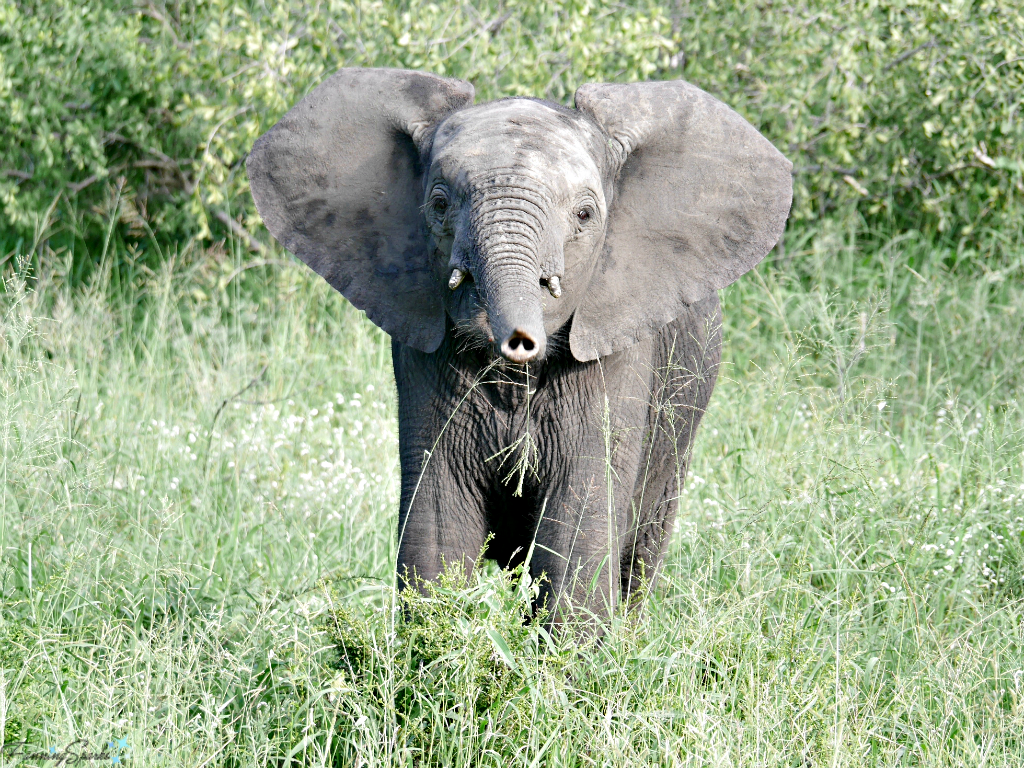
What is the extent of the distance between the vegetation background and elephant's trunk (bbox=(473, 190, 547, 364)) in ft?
2.23

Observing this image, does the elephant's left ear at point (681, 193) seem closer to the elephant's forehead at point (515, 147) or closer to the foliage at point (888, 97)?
the elephant's forehead at point (515, 147)

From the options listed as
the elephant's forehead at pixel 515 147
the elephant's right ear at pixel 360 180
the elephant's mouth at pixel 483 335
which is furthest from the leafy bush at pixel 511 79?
the elephant's mouth at pixel 483 335

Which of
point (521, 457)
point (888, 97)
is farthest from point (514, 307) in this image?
point (888, 97)

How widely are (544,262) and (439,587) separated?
876 millimetres

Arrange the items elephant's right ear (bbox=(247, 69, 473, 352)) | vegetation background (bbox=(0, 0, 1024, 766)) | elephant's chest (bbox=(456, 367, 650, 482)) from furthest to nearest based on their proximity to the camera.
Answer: elephant's right ear (bbox=(247, 69, 473, 352)) → elephant's chest (bbox=(456, 367, 650, 482)) → vegetation background (bbox=(0, 0, 1024, 766))

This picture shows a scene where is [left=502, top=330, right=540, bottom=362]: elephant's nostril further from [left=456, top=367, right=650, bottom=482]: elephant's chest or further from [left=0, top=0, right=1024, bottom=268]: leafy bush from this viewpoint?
[left=0, top=0, right=1024, bottom=268]: leafy bush

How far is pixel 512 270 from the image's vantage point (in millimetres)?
2863

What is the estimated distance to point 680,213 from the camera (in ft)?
11.7

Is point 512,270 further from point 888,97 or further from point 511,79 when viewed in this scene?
point 888,97

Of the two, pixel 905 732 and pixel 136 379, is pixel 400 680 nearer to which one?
pixel 905 732

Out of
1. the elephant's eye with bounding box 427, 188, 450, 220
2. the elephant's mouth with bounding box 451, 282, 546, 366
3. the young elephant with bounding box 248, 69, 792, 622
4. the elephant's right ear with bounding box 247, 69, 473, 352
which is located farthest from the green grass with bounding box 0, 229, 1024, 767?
the elephant's eye with bounding box 427, 188, 450, 220

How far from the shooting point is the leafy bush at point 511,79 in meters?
6.62

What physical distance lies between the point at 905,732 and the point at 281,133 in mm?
2365

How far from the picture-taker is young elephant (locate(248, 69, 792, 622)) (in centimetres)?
319
